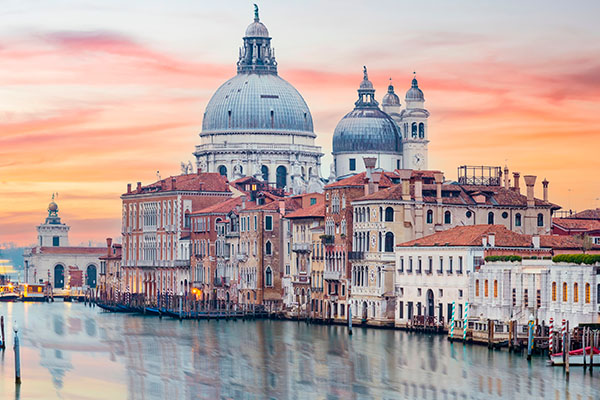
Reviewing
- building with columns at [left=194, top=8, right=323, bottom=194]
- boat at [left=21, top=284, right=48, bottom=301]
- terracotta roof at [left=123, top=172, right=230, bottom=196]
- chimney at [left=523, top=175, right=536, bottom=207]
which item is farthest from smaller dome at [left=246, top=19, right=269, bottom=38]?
chimney at [left=523, top=175, right=536, bottom=207]

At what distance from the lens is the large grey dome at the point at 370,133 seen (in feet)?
460

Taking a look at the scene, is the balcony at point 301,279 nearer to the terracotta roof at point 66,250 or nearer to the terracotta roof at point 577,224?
the terracotta roof at point 577,224

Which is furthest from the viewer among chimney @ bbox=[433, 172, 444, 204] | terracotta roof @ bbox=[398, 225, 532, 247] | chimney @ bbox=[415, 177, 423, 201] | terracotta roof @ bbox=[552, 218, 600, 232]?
terracotta roof @ bbox=[552, 218, 600, 232]

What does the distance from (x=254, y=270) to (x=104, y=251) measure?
8436 cm

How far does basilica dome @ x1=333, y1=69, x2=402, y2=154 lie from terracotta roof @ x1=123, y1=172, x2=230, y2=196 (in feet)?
61.2

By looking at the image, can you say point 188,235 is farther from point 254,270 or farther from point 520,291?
point 520,291

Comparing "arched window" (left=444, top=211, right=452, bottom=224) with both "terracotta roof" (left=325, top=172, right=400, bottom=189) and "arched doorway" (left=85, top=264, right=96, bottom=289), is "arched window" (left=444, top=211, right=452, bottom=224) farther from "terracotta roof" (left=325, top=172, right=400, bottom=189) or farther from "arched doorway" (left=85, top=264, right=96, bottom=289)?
"arched doorway" (left=85, top=264, right=96, bottom=289)

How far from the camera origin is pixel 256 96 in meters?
147

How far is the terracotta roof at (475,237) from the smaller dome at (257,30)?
227ft

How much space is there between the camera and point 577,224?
97.0 metres

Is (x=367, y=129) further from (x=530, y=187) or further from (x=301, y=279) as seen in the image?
(x=530, y=187)

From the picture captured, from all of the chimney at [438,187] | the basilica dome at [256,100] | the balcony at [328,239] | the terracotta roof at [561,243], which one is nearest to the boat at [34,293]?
the basilica dome at [256,100]

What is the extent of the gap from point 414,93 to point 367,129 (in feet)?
16.6

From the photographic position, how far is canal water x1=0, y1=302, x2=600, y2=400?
58.4 meters
